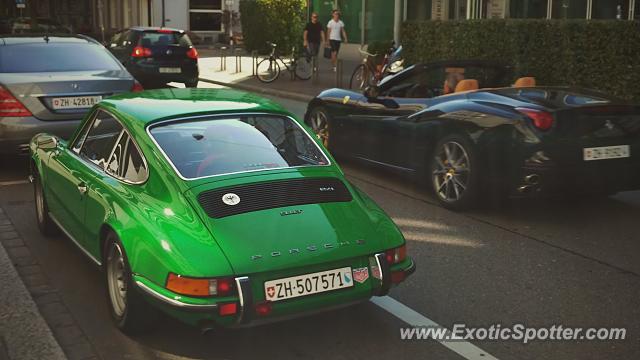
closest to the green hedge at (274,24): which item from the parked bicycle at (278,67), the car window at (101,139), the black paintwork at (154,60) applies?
the parked bicycle at (278,67)

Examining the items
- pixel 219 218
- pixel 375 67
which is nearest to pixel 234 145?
pixel 219 218

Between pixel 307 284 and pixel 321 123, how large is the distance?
591 cm

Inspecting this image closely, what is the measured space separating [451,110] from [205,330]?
14.2 ft

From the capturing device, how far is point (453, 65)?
834 centimetres

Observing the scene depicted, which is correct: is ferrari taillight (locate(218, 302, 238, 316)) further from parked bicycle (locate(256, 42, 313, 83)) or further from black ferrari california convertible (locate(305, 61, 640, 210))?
parked bicycle (locate(256, 42, 313, 83))

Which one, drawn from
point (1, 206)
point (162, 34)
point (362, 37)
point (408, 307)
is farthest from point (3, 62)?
point (362, 37)

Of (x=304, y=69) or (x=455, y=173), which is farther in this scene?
(x=304, y=69)

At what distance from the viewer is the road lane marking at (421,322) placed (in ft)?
13.5

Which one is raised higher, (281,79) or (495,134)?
(495,134)

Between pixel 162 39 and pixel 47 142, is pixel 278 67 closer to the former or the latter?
pixel 162 39

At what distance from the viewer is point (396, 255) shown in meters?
4.27

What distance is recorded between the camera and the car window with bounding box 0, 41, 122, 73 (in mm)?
8883

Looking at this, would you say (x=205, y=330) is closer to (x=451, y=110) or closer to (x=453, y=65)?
(x=451, y=110)

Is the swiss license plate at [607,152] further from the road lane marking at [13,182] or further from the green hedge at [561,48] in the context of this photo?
the green hedge at [561,48]
